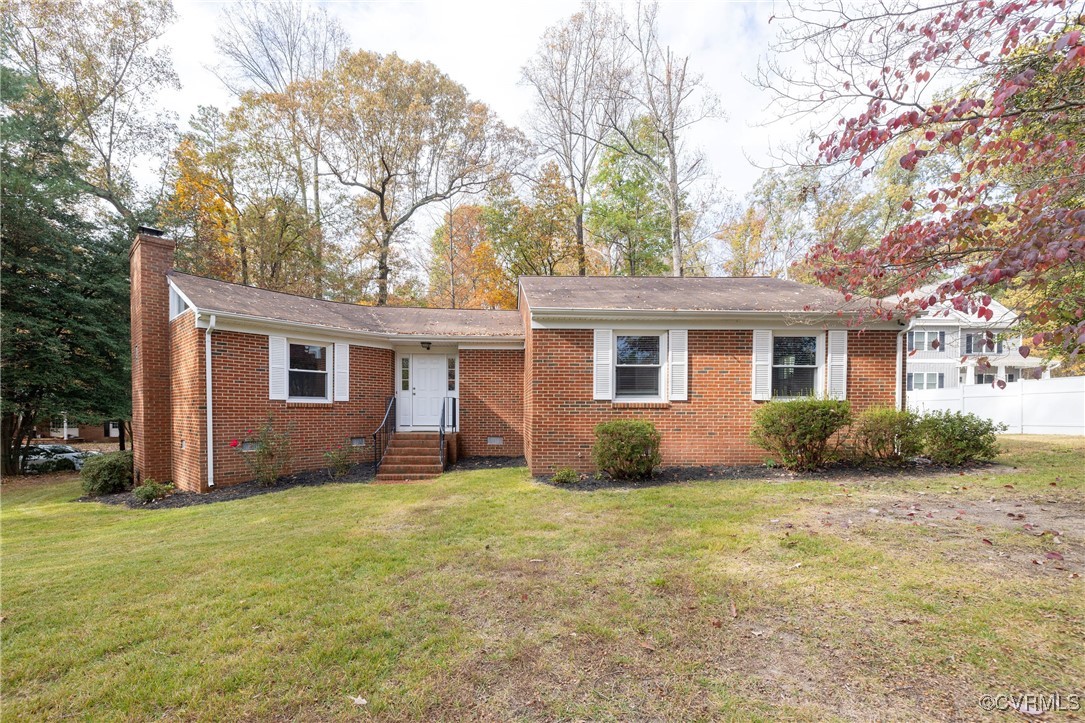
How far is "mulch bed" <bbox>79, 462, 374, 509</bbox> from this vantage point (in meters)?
8.15

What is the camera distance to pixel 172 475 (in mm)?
9703

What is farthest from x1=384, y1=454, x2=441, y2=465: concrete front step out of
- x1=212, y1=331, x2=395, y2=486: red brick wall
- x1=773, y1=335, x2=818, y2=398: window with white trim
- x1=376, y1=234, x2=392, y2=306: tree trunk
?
x1=376, y1=234, x2=392, y2=306: tree trunk

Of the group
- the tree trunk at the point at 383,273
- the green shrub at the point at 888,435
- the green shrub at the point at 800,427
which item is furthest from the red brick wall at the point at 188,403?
the green shrub at the point at 888,435

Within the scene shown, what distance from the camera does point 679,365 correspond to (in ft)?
28.9

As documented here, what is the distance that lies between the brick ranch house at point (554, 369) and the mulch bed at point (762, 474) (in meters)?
0.44

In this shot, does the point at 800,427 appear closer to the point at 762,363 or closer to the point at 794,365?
the point at 762,363

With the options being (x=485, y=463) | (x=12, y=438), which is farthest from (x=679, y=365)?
(x=12, y=438)

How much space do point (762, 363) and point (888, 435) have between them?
250 centimetres

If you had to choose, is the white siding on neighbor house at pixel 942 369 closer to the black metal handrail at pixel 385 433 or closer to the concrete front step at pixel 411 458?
the concrete front step at pixel 411 458

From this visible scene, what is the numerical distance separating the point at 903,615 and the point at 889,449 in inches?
249

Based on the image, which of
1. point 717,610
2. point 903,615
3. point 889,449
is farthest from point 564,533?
point 889,449

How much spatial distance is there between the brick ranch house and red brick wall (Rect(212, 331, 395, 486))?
0.03m

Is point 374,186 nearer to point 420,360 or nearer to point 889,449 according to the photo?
point 420,360

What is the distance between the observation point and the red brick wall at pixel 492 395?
11.3 meters
